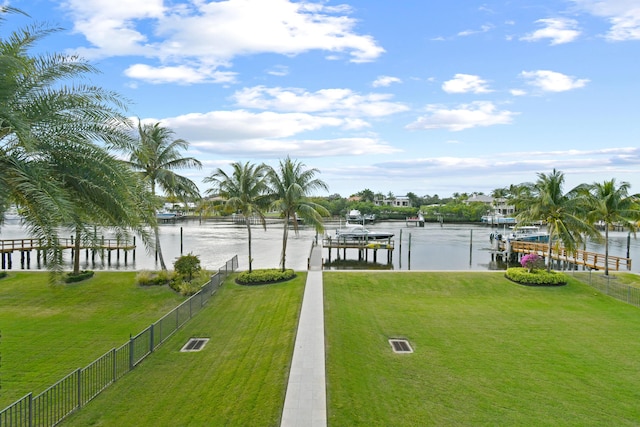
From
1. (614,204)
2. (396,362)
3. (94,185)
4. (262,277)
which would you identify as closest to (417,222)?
(614,204)

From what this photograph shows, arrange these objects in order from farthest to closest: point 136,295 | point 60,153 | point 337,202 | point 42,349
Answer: point 337,202
point 136,295
point 42,349
point 60,153

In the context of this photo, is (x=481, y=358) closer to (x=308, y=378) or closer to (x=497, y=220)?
(x=308, y=378)

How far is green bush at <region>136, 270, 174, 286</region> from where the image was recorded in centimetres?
2258

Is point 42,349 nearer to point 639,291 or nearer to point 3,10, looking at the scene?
point 3,10

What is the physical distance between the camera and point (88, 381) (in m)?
10.5

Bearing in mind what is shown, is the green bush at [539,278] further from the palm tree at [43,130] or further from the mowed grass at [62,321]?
the palm tree at [43,130]

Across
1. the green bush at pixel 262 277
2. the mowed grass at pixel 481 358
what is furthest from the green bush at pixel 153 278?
the mowed grass at pixel 481 358

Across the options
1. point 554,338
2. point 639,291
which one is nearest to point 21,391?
point 554,338

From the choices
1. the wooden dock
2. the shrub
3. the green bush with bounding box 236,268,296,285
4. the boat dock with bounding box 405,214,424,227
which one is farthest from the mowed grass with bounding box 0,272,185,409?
the boat dock with bounding box 405,214,424,227

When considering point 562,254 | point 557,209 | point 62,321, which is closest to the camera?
point 62,321

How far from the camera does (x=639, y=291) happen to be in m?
19.9

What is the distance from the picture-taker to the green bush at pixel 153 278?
74.1 feet

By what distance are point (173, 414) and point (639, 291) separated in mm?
21211

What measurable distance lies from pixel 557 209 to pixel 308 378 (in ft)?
69.2
